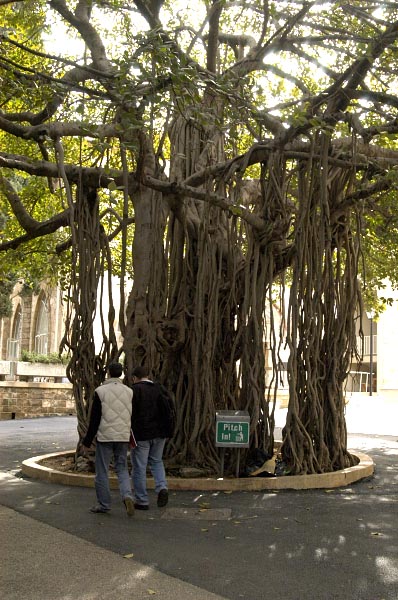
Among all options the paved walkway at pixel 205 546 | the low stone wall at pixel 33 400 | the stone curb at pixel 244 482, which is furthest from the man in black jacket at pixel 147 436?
the low stone wall at pixel 33 400

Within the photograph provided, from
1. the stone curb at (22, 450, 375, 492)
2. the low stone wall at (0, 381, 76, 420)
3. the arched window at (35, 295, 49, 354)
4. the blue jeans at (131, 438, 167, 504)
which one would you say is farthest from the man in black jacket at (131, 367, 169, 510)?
the arched window at (35, 295, 49, 354)

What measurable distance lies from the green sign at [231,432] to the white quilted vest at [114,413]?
6.05 ft

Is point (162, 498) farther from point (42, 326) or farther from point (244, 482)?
point (42, 326)

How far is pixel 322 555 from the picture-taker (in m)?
5.56

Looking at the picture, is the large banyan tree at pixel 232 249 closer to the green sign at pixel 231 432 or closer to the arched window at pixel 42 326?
the green sign at pixel 231 432

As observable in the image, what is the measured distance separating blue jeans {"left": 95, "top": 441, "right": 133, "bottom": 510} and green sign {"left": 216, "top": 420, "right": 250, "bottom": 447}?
1.84 m

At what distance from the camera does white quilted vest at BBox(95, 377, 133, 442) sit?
723 cm

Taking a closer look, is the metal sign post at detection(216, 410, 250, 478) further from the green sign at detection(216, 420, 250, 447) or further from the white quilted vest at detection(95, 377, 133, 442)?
the white quilted vest at detection(95, 377, 133, 442)

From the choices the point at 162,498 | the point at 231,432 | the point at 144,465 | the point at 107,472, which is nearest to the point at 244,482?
the point at 231,432

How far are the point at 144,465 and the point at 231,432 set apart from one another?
1635 mm

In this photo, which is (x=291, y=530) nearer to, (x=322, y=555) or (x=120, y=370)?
(x=322, y=555)

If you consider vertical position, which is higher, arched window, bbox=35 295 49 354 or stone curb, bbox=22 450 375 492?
arched window, bbox=35 295 49 354

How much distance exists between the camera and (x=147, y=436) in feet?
25.0

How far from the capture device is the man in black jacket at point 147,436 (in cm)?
749
